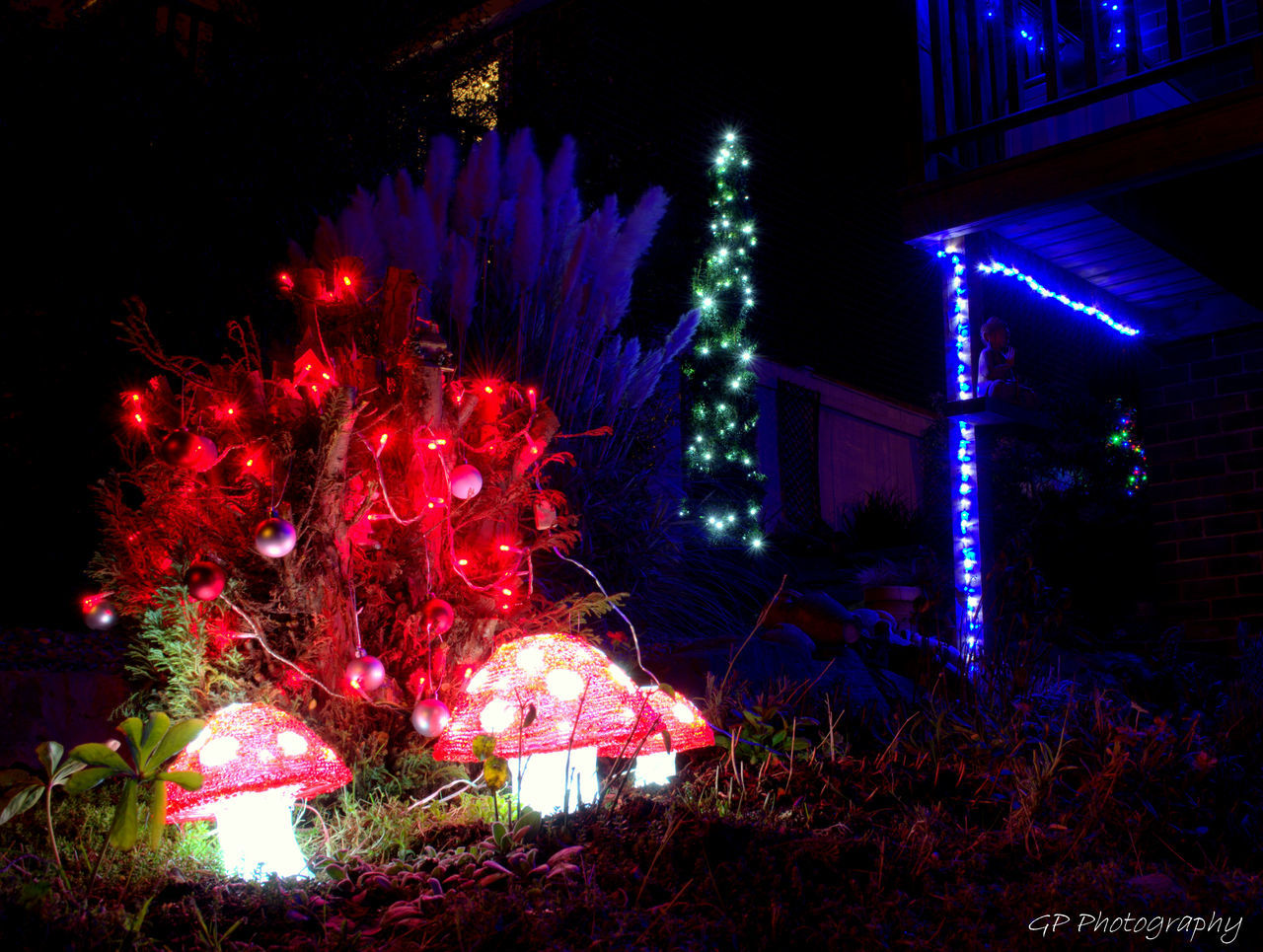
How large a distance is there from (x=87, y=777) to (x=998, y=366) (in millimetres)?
4333

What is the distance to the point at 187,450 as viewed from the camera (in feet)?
8.40

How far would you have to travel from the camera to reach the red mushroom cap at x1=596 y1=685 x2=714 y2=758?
104 inches

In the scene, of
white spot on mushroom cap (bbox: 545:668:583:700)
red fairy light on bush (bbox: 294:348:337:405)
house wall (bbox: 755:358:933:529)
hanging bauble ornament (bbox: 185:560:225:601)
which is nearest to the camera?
hanging bauble ornament (bbox: 185:560:225:601)

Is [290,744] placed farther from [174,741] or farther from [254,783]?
[174,741]

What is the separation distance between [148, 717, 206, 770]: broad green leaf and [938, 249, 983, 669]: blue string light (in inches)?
152

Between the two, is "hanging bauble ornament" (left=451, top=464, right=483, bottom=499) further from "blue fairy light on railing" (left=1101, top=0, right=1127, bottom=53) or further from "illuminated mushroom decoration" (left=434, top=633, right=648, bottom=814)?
"blue fairy light on railing" (left=1101, top=0, right=1127, bottom=53)

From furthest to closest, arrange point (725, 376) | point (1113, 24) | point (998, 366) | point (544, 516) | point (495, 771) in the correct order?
point (725, 376) < point (1113, 24) < point (998, 366) < point (544, 516) < point (495, 771)

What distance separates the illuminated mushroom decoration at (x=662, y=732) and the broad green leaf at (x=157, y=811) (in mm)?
1014

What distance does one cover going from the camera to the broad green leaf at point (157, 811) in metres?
2.05

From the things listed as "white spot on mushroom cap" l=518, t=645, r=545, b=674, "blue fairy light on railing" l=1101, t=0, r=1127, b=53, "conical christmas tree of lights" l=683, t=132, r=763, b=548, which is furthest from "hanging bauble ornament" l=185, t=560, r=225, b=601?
"blue fairy light on railing" l=1101, t=0, r=1127, b=53

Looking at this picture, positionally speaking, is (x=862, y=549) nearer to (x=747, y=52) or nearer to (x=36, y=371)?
(x=747, y=52)

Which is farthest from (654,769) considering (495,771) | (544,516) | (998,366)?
(998,366)

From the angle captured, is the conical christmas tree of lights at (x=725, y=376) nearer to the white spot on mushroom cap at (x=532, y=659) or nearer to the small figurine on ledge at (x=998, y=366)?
the small figurine on ledge at (x=998, y=366)

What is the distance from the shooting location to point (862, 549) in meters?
8.48
